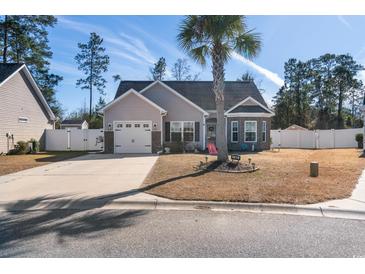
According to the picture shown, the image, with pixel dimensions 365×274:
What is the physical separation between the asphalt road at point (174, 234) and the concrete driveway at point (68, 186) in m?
0.80

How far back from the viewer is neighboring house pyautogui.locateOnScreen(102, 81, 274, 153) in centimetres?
2144

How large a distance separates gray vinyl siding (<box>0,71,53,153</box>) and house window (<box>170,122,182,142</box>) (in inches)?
432

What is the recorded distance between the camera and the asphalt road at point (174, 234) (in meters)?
4.32

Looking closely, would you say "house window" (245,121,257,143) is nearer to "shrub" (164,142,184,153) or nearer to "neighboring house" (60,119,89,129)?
"shrub" (164,142,184,153)

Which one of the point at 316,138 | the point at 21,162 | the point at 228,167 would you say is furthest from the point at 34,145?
the point at 316,138

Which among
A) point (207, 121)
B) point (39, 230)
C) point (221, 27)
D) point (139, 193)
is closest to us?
point (39, 230)

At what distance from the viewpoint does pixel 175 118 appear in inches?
902

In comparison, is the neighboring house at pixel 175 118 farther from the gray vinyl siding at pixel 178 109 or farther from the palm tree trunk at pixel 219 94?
the palm tree trunk at pixel 219 94

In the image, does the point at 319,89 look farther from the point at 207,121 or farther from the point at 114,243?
the point at 114,243

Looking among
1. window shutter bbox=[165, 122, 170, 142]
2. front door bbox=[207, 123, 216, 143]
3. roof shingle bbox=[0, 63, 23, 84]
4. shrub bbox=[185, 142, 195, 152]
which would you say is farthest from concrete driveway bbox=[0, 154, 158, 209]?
front door bbox=[207, 123, 216, 143]

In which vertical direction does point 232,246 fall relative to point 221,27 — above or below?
below

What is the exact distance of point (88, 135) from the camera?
1094 inches

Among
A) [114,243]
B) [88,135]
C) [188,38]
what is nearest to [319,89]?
[88,135]

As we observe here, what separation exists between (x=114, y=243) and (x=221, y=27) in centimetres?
896
